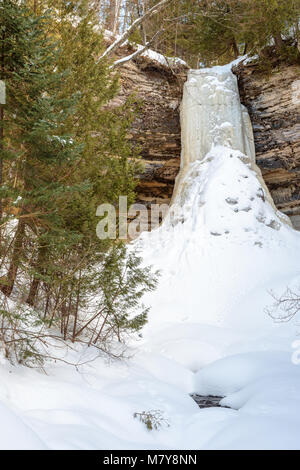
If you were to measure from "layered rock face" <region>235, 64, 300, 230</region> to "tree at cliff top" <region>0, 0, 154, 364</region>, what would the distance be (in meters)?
8.79

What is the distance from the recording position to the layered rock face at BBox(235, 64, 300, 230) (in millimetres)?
12258

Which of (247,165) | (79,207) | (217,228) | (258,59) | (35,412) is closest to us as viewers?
(35,412)

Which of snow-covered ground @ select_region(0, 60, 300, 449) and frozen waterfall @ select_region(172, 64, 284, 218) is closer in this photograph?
snow-covered ground @ select_region(0, 60, 300, 449)

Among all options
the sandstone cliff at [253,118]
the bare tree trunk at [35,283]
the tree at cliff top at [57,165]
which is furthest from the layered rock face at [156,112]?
the bare tree trunk at [35,283]

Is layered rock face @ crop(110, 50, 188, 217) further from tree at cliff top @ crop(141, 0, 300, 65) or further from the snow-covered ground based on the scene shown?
tree at cliff top @ crop(141, 0, 300, 65)

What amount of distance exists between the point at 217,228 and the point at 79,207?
6.45 m

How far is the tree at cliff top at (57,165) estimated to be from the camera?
3.65 metres

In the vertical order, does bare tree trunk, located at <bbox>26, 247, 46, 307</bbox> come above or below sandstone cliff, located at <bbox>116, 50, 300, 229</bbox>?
below

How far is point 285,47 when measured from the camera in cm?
1191

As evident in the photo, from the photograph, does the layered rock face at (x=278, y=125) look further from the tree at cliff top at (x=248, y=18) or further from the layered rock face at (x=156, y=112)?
the layered rock face at (x=156, y=112)

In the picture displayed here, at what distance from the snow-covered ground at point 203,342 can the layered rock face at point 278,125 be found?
565 mm

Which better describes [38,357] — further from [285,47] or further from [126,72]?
[285,47]

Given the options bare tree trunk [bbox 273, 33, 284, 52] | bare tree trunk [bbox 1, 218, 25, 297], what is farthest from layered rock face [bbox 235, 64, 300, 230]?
bare tree trunk [bbox 1, 218, 25, 297]
